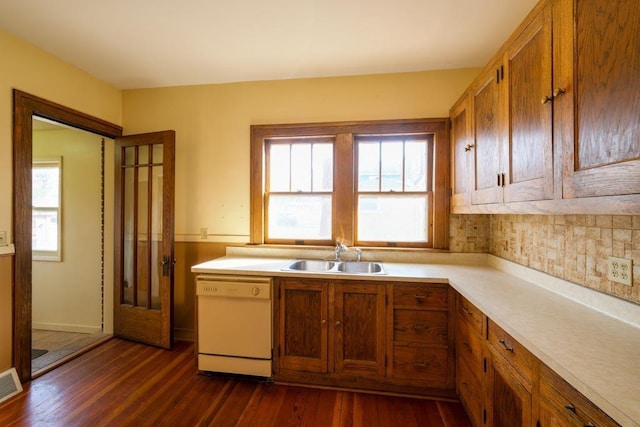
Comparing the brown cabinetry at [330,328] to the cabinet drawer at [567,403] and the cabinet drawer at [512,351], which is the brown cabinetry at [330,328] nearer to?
the cabinet drawer at [512,351]

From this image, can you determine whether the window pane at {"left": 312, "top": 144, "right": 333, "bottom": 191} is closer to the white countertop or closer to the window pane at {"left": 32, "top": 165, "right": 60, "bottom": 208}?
the white countertop

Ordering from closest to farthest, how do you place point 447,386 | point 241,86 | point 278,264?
point 447,386, point 278,264, point 241,86

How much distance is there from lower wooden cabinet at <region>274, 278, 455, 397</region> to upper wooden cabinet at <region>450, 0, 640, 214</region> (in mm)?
892

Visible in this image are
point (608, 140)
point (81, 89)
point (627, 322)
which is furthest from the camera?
point (81, 89)

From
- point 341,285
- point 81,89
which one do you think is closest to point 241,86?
point 81,89

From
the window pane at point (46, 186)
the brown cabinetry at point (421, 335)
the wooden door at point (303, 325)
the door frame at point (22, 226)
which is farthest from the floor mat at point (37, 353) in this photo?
the brown cabinetry at point (421, 335)

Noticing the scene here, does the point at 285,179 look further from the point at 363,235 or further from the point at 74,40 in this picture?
the point at 74,40

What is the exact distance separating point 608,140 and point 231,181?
8.70 feet

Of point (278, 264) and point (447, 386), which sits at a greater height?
point (278, 264)

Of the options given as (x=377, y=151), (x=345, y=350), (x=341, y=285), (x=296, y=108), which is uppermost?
(x=296, y=108)

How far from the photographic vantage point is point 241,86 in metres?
2.74

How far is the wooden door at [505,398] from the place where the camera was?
42.4 inches

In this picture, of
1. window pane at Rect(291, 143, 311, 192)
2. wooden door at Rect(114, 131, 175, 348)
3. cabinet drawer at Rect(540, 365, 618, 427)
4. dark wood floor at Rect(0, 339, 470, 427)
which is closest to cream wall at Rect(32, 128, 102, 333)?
wooden door at Rect(114, 131, 175, 348)

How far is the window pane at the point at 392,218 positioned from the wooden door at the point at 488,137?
0.69 m
